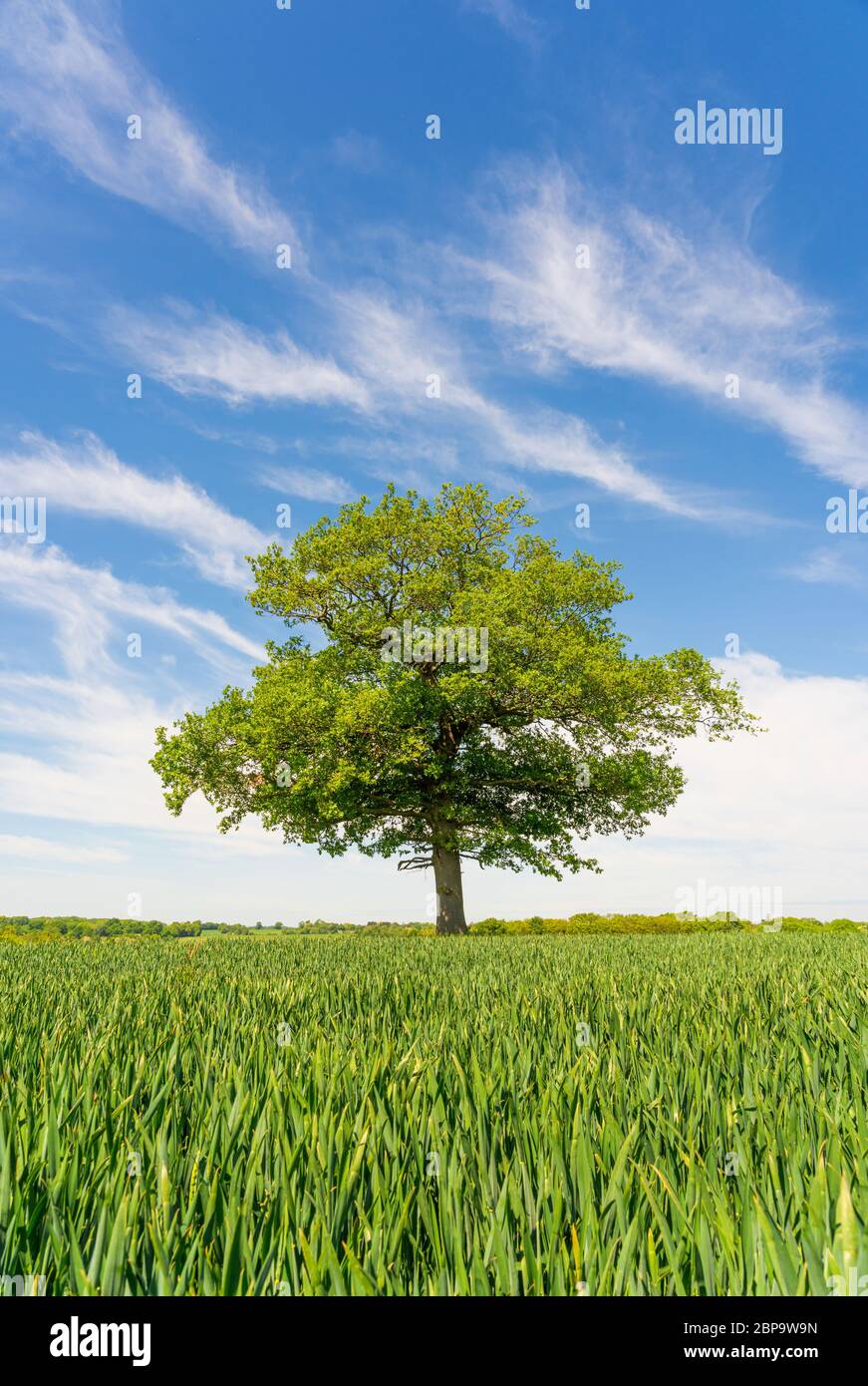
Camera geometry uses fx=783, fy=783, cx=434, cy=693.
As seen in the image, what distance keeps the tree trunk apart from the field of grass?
17.7 m

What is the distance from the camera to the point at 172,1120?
2.61m

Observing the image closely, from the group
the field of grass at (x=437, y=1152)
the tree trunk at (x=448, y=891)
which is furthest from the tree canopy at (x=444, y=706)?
the field of grass at (x=437, y=1152)

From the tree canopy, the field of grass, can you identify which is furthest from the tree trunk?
the field of grass

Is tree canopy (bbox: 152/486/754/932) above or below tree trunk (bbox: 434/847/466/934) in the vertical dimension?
above

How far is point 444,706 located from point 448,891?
554 centimetres

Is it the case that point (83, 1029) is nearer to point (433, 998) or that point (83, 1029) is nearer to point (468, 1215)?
point (433, 998)

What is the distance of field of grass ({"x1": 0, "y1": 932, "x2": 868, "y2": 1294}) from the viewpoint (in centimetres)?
164

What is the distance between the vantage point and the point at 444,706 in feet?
70.0

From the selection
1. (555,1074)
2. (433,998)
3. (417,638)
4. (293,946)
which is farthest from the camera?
(417,638)

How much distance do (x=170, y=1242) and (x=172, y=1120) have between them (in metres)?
0.97

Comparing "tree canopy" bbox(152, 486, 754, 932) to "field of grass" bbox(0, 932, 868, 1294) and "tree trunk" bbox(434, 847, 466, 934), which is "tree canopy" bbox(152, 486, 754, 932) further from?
"field of grass" bbox(0, 932, 868, 1294)

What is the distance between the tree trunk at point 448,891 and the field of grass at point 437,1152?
17705 mm

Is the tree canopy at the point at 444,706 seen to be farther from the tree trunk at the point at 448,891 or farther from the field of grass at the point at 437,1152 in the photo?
the field of grass at the point at 437,1152
